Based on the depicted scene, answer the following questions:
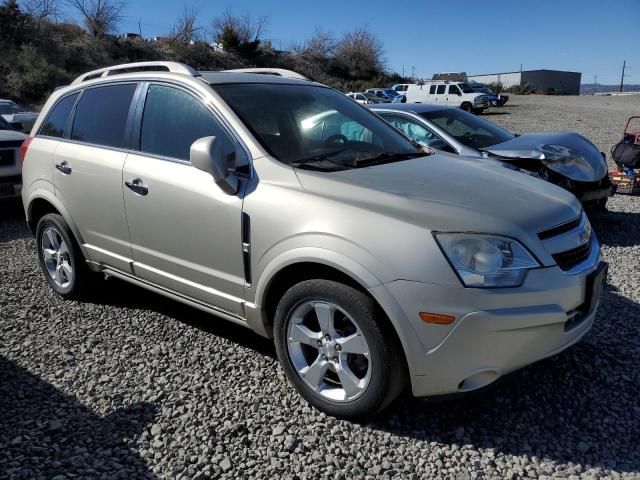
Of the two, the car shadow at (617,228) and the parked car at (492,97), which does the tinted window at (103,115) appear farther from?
the parked car at (492,97)

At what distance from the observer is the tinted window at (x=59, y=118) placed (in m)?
4.43

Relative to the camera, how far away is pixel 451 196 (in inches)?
109

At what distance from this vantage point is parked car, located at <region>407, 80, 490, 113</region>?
108 feet

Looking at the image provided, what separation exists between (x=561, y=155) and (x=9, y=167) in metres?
7.19

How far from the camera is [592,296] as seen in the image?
2775mm

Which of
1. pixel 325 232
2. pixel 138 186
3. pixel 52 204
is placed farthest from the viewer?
pixel 52 204

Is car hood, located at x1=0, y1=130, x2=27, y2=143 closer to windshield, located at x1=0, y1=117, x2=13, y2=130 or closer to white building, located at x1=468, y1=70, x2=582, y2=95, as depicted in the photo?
windshield, located at x1=0, y1=117, x2=13, y2=130

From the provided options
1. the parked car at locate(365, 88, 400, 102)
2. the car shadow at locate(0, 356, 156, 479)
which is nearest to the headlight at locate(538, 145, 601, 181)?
the car shadow at locate(0, 356, 156, 479)

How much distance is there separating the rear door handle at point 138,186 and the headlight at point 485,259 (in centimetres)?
196

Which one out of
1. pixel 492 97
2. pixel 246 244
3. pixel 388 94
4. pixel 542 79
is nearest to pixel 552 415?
pixel 246 244

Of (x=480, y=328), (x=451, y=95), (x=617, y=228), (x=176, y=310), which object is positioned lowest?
(x=617, y=228)

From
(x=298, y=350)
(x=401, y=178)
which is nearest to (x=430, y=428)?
(x=298, y=350)

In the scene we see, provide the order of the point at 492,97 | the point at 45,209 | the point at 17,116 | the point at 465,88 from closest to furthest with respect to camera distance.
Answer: the point at 45,209 → the point at 17,116 → the point at 465,88 → the point at 492,97

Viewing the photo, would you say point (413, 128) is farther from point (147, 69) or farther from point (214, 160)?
point (214, 160)
